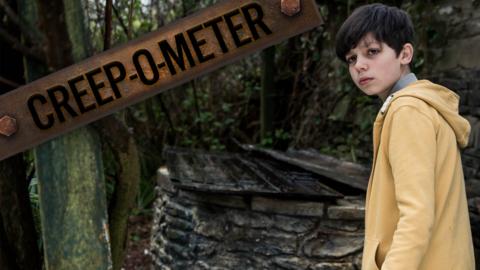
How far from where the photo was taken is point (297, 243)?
3498 millimetres

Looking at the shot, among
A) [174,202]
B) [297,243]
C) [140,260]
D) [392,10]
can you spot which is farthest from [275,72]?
[392,10]

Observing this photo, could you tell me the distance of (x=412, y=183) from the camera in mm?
1276

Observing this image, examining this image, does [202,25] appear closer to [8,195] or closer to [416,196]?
[416,196]

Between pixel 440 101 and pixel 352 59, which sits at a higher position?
pixel 352 59

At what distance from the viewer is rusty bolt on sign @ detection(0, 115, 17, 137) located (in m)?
1.25

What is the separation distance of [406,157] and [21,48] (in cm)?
95

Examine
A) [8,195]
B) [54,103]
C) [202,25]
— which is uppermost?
[202,25]

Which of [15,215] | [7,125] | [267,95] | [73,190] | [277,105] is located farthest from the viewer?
[277,105]

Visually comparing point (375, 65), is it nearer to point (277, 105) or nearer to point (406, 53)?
point (406, 53)

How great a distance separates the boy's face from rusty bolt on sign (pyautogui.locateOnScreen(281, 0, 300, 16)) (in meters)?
0.29

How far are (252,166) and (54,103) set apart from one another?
3.18 meters

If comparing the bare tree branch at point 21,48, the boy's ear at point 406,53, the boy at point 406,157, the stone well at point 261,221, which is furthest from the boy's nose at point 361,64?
the stone well at point 261,221

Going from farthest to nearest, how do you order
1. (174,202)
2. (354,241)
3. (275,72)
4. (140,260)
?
(275,72), (140,260), (174,202), (354,241)

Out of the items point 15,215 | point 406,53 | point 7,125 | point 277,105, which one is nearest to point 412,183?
point 406,53
